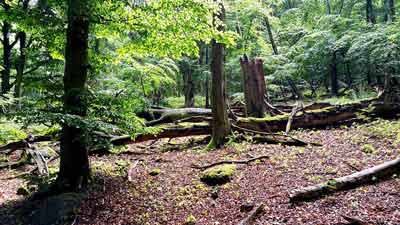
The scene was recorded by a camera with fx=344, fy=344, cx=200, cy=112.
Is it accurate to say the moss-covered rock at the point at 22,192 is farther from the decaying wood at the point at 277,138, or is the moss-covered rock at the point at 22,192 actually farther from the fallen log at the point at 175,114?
Answer: the fallen log at the point at 175,114

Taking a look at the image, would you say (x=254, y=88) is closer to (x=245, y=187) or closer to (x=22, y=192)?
(x=245, y=187)

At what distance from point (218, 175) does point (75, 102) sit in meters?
3.36

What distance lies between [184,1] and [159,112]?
8.96 m

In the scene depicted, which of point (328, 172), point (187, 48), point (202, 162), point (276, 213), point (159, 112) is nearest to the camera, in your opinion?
point (276, 213)

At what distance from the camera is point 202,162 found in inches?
357

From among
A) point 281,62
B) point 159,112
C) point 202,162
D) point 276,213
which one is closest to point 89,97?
point 202,162

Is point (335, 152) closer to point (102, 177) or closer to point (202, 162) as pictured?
point (202, 162)

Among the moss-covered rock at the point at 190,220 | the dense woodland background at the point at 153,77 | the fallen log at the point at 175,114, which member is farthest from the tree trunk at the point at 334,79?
the moss-covered rock at the point at 190,220

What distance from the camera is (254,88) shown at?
13.0 meters

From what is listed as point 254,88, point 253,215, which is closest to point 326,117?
point 254,88

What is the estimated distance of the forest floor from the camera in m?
5.36

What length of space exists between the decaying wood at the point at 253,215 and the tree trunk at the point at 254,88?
7481mm

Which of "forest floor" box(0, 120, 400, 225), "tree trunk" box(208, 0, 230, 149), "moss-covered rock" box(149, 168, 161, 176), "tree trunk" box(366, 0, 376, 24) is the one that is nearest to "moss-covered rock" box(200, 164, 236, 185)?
"forest floor" box(0, 120, 400, 225)

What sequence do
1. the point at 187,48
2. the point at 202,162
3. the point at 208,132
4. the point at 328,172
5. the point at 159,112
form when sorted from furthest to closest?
1. the point at 159,112
2. the point at 208,132
3. the point at 202,162
4. the point at 187,48
5. the point at 328,172
